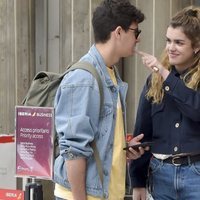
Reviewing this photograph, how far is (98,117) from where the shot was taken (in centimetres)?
288

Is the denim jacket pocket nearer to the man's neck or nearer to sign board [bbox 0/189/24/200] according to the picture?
the man's neck

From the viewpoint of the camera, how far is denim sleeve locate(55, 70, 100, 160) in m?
2.80

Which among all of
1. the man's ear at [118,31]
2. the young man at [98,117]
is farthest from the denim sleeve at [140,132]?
the man's ear at [118,31]

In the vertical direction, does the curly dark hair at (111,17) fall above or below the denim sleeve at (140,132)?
above

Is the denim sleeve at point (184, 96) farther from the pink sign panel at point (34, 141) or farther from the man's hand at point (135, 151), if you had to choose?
the pink sign panel at point (34, 141)

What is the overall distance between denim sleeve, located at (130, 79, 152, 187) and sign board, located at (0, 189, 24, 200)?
1623 mm

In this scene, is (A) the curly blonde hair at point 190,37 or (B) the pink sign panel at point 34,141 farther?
(B) the pink sign panel at point 34,141

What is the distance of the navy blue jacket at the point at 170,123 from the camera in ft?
9.89

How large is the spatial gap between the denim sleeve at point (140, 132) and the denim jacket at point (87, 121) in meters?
0.43

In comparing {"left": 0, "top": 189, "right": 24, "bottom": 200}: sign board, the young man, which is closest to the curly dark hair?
the young man

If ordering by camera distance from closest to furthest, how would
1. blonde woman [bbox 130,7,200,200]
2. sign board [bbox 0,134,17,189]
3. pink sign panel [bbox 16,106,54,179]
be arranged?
blonde woman [bbox 130,7,200,200] < pink sign panel [bbox 16,106,54,179] < sign board [bbox 0,134,17,189]

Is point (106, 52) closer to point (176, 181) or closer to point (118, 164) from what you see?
point (118, 164)

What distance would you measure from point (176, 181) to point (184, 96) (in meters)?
0.51

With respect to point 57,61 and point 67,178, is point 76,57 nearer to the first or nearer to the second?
point 57,61
